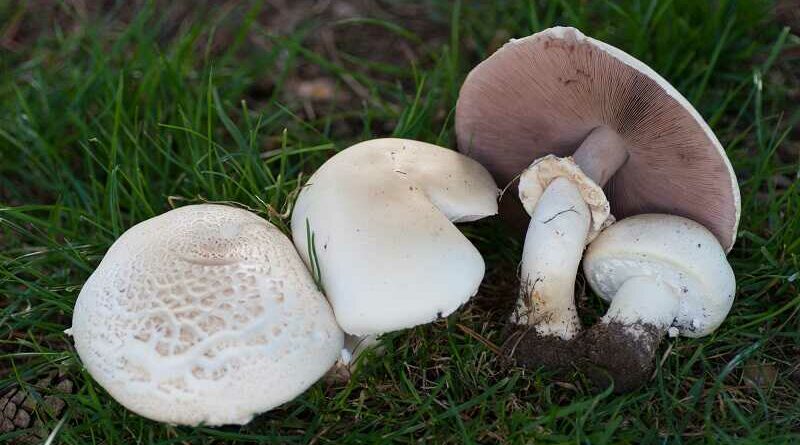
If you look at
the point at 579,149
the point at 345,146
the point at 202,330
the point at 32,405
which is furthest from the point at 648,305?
the point at 32,405

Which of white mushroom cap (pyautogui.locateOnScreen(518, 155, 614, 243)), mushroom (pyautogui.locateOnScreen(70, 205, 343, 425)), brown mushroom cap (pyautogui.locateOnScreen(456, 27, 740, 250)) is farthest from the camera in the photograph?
white mushroom cap (pyautogui.locateOnScreen(518, 155, 614, 243))

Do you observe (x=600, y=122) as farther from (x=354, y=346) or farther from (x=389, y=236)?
(x=354, y=346)

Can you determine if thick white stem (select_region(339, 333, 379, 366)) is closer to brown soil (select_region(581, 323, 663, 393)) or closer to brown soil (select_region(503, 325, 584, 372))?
brown soil (select_region(503, 325, 584, 372))

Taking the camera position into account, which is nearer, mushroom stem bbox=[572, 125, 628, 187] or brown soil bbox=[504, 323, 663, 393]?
brown soil bbox=[504, 323, 663, 393]

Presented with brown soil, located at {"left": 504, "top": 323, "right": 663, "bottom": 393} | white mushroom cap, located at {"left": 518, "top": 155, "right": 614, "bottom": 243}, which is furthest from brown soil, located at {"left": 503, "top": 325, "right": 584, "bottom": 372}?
white mushroom cap, located at {"left": 518, "top": 155, "right": 614, "bottom": 243}

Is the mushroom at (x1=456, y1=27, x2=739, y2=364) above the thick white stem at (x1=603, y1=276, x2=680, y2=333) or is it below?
above

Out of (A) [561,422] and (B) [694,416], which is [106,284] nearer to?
(A) [561,422]

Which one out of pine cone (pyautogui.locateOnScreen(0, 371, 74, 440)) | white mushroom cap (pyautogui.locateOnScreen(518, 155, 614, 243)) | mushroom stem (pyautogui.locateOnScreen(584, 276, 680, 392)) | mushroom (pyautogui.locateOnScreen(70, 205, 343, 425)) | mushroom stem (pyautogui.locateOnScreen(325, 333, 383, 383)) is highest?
white mushroom cap (pyautogui.locateOnScreen(518, 155, 614, 243))
